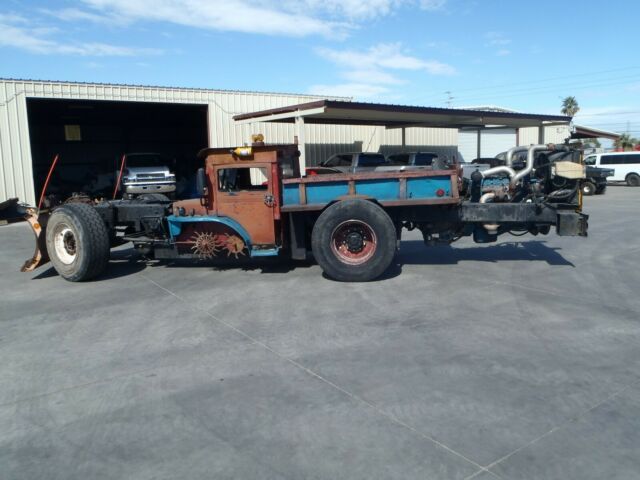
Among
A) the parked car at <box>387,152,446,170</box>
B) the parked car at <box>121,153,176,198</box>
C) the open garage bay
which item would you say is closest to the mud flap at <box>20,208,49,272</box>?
the open garage bay

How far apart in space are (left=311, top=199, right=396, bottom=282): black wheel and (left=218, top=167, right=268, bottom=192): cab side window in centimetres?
114

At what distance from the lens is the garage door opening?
27172 millimetres

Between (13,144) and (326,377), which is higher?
(13,144)

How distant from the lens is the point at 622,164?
30812 mm

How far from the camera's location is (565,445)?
3.56 meters

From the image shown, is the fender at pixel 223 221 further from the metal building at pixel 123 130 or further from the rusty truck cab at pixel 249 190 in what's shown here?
the metal building at pixel 123 130

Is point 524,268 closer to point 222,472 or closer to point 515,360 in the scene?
point 515,360

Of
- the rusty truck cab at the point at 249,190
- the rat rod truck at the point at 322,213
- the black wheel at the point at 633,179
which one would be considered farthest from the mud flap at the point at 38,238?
the black wheel at the point at 633,179

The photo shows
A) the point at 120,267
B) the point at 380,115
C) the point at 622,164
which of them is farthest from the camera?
the point at 622,164

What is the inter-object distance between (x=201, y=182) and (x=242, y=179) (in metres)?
0.66

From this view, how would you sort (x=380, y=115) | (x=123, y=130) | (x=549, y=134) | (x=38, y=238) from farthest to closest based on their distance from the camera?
(x=549, y=134) < (x=123, y=130) < (x=380, y=115) < (x=38, y=238)

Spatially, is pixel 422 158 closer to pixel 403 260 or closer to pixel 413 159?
pixel 413 159

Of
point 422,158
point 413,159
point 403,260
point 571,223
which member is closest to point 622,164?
point 422,158

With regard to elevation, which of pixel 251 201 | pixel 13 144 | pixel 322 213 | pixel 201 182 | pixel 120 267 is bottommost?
pixel 120 267
